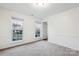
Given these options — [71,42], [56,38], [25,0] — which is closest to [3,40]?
[25,0]

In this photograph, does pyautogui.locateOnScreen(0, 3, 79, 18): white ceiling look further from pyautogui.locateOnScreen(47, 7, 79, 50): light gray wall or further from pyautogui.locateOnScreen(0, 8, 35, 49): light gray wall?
pyautogui.locateOnScreen(47, 7, 79, 50): light gray wall

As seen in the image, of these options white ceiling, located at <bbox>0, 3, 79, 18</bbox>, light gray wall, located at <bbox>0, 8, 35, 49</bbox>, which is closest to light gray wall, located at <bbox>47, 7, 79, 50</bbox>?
white ceiling, located at <bbox>0, 3, 79, 18</bbox>

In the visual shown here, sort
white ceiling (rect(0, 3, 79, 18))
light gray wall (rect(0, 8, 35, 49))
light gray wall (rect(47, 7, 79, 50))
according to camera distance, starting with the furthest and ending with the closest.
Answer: light gray wall (rect(47, 7, 79, 50)), light gray wall (rect(0, 8, 35, 49)), white ceiling (rect(0, 3, 79, 18))

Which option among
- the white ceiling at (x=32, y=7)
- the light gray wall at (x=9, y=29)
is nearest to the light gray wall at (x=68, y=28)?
the white ceiling at (x=32, y=7)

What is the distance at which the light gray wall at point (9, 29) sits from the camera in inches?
125

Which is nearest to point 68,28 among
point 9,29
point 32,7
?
point 32,7

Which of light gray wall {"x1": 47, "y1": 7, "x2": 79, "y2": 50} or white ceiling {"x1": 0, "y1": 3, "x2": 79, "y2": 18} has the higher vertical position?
white ceiling {"x1": 0, "y1": 3, "x2": 79, "y2": 18}

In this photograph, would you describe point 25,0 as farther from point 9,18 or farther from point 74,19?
point 74,19

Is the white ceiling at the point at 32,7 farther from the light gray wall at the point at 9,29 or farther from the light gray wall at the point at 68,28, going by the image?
the light gray wall at the point at 68,28

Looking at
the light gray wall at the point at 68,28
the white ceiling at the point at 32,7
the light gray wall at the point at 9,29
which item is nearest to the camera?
the white ceiling at the point at 32,7

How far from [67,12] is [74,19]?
52 centimetres

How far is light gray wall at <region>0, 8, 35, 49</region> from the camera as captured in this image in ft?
10.4

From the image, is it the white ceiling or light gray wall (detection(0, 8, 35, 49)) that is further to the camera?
light gray wall (detection(0, 8, 35, 49))

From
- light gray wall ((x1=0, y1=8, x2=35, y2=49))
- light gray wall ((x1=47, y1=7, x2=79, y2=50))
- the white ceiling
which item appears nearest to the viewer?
the white ceiling
